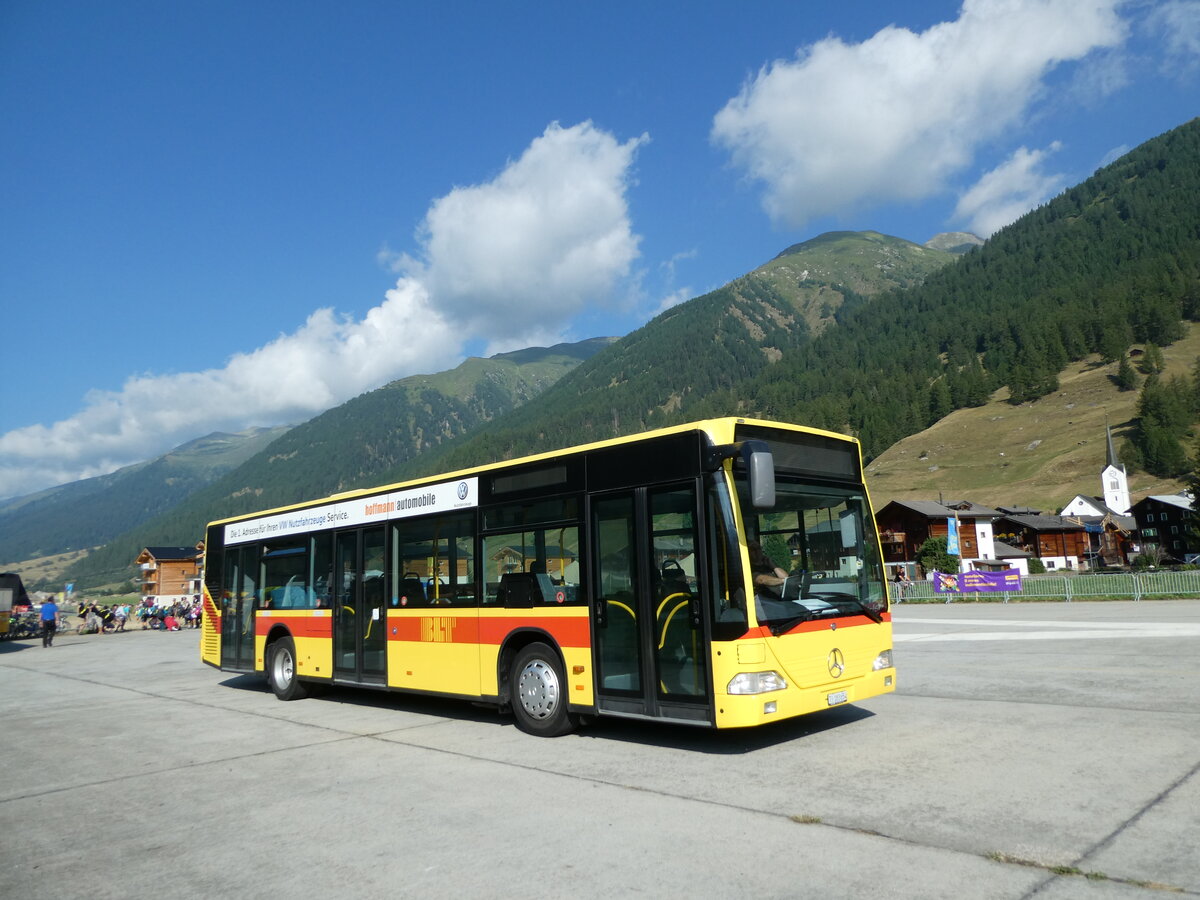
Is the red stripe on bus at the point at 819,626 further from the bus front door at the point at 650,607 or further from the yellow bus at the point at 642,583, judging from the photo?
the bus front door at the point at 650,607

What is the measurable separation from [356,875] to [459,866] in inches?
23.5

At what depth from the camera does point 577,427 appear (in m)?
198

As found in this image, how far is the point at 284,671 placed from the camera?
13.0 metres

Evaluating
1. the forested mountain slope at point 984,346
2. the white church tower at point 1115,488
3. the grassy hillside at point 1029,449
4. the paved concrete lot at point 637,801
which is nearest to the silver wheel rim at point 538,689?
the paved concrete lot at point 637,801

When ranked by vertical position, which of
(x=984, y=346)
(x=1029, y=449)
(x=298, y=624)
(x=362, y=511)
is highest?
(x=984, y=346)

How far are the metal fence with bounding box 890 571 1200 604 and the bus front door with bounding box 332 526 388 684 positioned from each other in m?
28.2

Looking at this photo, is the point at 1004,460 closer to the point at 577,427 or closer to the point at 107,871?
→ the point at 577,427

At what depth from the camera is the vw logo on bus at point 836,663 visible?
7531 mm

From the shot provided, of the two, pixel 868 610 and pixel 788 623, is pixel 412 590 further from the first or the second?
pixel 868 610

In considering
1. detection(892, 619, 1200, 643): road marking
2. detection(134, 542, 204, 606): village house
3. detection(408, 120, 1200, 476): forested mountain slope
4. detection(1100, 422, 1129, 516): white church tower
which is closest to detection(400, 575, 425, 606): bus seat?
detection(892, 619, 1200, 643): road marking

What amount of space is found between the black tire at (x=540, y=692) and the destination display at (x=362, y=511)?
6.68 ft

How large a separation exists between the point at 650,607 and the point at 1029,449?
468ft

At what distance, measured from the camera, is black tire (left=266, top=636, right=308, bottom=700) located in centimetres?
1277

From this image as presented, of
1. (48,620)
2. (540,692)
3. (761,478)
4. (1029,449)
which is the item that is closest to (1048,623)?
(540,692)
